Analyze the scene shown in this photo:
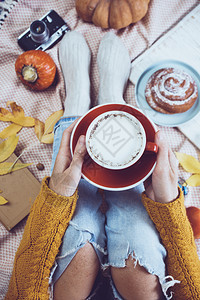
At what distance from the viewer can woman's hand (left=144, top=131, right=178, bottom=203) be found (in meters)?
0.59

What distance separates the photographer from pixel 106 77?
973 millimetres

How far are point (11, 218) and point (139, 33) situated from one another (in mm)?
875

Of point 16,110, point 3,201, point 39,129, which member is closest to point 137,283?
point 3,201

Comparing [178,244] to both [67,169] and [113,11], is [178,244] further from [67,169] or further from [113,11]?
[113,11]

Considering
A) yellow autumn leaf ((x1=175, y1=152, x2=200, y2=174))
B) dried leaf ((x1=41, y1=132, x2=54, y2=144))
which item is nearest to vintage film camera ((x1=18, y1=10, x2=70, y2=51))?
dried leaf ((x1=41, y1=132, x2=54, y2=144))

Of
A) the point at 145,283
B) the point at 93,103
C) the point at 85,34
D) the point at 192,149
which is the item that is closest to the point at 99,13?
the point at 85,34

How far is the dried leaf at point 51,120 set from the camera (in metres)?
0.96

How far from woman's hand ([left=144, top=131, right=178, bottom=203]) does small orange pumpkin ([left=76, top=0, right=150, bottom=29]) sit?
58cm

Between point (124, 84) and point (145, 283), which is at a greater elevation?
point (124, 84)

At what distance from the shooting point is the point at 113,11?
3.04ft

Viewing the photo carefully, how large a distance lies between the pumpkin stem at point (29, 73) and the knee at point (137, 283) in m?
0.68

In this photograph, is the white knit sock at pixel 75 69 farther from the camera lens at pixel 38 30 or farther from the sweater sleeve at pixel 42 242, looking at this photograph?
the sweater sleeve at pixel 42 242

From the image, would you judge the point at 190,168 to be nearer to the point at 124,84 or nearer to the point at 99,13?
the point at 124,84

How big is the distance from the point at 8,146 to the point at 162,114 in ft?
1.94
